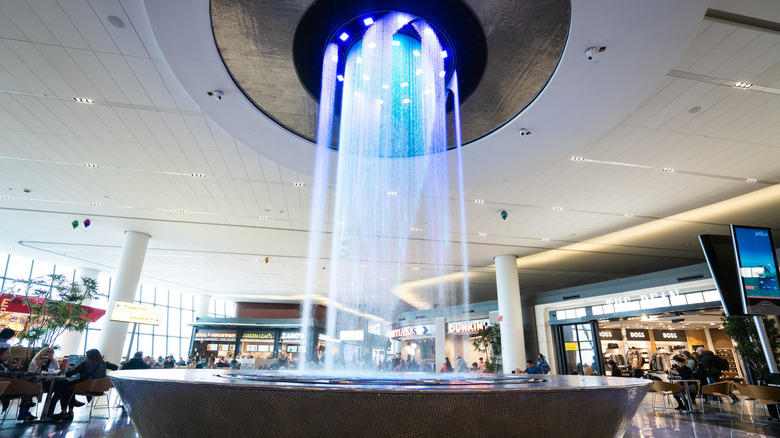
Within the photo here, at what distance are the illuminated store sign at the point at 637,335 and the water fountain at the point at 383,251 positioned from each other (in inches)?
368

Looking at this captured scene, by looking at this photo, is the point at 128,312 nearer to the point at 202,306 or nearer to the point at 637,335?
the point at 202,306

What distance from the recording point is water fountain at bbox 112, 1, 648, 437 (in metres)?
1.45

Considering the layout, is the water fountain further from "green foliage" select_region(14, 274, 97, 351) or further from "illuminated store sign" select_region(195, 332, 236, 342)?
"illuminated store sign" select_region(195, 332, 236, 342)

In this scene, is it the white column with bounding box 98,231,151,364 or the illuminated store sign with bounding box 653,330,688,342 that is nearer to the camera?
the white column with bounding box 98,231,151,364

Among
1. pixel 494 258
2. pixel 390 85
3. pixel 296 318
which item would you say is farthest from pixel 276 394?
pixel 296 318

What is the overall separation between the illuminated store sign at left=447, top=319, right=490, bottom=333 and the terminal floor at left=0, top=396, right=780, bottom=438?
10819 millimetres

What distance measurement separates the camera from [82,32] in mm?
4652

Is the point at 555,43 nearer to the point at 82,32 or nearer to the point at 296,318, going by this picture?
the point at 82,32

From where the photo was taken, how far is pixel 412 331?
70.1ft

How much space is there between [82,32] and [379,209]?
6.58m

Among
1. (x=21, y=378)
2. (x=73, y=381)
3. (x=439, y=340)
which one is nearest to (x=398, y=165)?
(x=73, y=381)

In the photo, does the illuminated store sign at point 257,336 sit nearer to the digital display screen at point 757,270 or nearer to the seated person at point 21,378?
the seated person at point 21,378

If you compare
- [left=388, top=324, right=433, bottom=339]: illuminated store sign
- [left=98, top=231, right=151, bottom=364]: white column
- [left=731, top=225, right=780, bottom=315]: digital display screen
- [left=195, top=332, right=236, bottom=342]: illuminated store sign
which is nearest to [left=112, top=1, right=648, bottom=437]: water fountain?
[left=731, top=225, right=780, bottom=315]: digital display screen

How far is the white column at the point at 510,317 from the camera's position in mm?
12288
